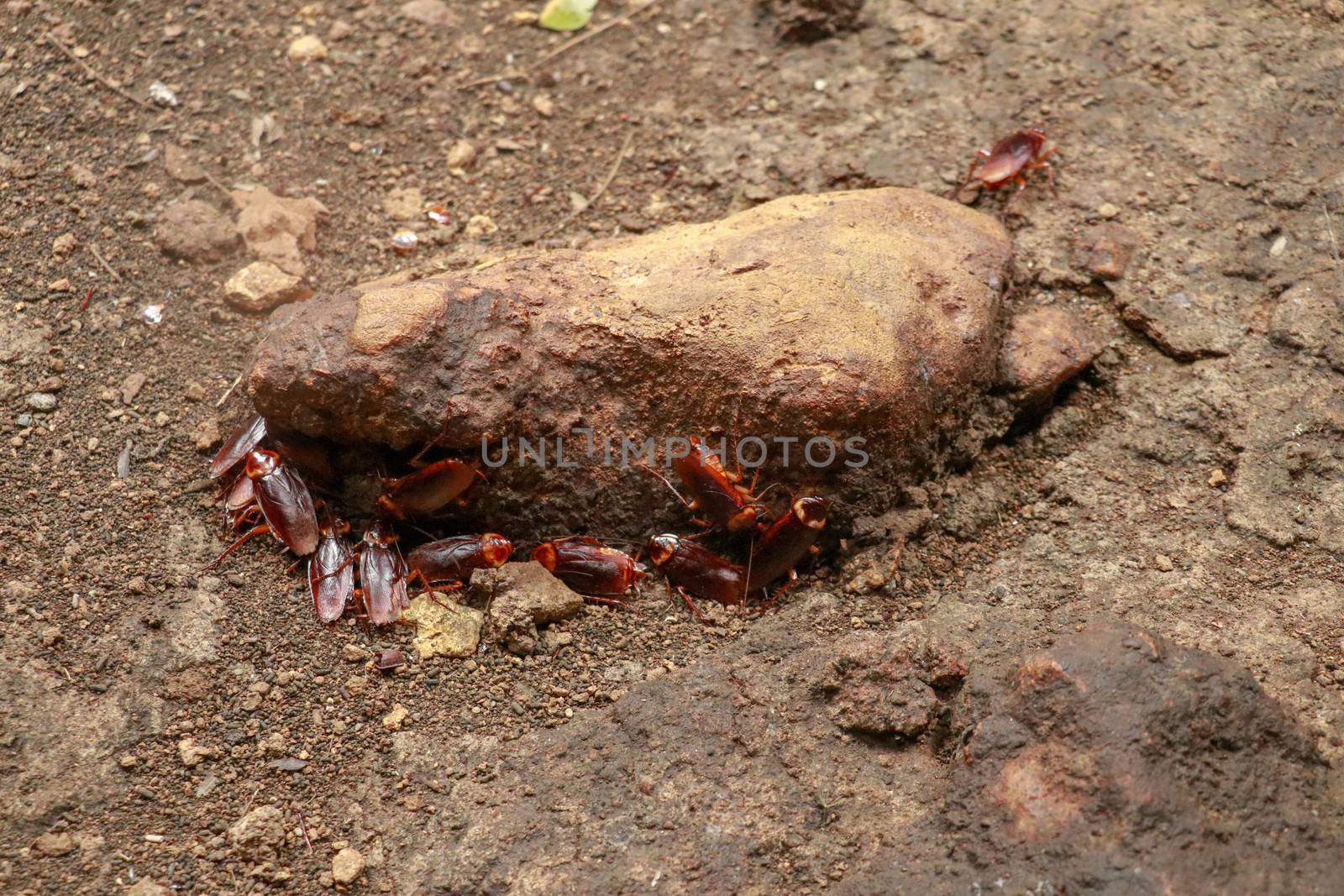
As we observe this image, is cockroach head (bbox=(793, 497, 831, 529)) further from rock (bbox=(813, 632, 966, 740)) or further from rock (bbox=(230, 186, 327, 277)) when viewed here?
rock (bbox=(230, 186, 327, 277))

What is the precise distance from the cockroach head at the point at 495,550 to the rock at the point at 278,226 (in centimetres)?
145

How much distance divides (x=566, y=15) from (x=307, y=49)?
1168mm

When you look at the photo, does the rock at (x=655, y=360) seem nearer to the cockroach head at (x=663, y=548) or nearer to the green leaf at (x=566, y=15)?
the cockroach head at (x=663, y=548)

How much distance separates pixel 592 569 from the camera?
10.8 feet

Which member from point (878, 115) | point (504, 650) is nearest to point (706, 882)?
point (504, 650)

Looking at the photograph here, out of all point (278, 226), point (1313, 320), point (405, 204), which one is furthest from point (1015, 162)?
point (278, 226)

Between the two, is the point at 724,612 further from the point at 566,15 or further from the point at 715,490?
the point at 566,15

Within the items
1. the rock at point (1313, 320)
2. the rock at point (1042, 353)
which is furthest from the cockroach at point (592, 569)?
the rock at point (1313, 320)

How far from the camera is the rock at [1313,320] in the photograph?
3.42 metres

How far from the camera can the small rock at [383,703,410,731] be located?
9.70 ft

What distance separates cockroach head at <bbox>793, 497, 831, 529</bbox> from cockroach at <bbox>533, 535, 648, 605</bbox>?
20.8 inches

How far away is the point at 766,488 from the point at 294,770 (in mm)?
1513

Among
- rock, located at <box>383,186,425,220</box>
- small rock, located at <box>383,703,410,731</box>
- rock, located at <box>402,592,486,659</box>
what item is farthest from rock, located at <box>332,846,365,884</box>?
rock, located at <box>383,186,425,220</box>

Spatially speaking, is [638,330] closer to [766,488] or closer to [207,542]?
[766,488]
